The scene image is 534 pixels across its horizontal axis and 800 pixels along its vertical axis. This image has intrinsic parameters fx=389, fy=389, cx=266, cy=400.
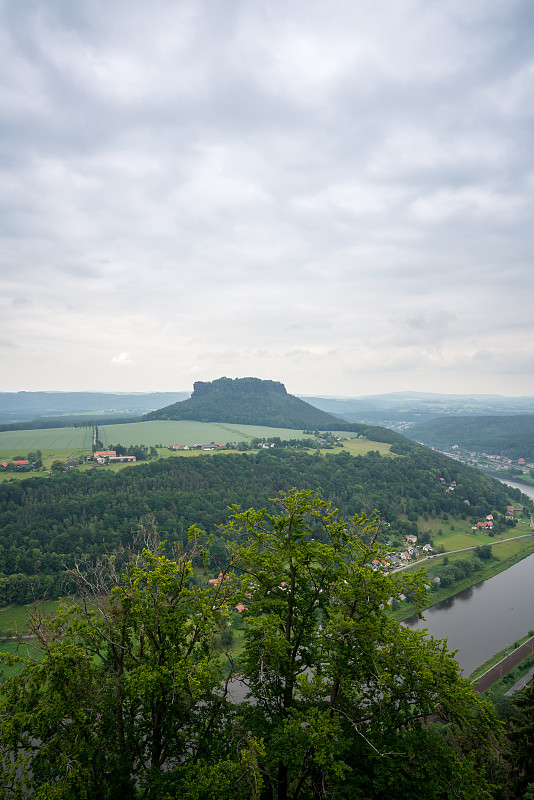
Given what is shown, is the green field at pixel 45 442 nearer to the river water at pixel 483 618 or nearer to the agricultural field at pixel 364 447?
the agricultural field at pixel 364 447

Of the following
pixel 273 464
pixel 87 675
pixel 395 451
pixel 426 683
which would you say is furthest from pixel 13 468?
pixel 395 451

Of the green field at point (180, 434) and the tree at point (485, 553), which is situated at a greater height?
the green field at point (180, 434)

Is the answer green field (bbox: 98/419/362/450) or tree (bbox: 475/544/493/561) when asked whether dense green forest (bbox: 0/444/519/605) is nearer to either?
tree (bbox: 475/544/493/561)

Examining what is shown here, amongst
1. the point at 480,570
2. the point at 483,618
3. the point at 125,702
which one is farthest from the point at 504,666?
the point at 125,702

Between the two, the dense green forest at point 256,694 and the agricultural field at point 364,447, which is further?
the agricultural field at point 364,447

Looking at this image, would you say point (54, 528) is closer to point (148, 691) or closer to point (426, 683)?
point (148, 691)

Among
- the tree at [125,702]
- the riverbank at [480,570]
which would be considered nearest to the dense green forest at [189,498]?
the riverbank at [480,570]

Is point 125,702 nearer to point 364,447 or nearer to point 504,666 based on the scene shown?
point 504,666
